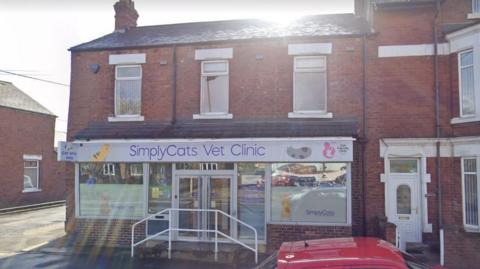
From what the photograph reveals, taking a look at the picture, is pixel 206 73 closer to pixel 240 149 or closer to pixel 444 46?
pixel 240 149

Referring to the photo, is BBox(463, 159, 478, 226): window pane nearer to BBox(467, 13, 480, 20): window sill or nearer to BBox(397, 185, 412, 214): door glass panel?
BBox(397, 185, 412, 214): door glass panel

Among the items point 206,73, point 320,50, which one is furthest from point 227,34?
point 320,50

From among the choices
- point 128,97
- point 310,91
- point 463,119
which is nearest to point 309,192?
point 310,91

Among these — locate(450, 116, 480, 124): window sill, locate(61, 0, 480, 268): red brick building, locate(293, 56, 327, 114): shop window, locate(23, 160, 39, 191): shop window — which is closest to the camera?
locate(450, 116, 480, 124): window sill

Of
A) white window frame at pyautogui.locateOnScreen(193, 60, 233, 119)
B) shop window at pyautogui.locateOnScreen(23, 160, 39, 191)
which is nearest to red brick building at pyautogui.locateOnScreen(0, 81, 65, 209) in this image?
shop window at pyautogui.locateOnScreen(23, 160, 39, 191)

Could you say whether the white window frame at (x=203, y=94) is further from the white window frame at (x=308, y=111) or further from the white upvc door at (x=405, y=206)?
the white upvc door at (x=405, y=206)

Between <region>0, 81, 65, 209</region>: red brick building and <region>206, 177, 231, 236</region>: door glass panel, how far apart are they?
13.6 meters

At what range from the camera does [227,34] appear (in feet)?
43.6

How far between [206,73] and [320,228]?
5706mm

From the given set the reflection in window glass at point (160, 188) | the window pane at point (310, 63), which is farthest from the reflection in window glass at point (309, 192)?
the reflection in window glass at point (160, 188)

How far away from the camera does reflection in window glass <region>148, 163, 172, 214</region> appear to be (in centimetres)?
1277

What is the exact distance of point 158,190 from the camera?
12844 millimetres

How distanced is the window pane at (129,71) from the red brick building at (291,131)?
32mm

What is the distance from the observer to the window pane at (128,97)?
13.3 metres
